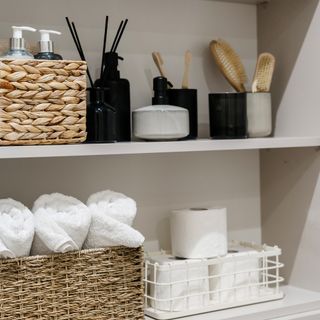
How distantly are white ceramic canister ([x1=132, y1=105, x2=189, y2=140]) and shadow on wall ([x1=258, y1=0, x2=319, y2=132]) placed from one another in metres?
0.34

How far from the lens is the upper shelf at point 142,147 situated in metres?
1.13

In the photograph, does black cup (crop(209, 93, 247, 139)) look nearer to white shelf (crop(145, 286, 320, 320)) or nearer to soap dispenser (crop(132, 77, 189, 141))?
soap dispenser (crop(132, 77, 189, 141))

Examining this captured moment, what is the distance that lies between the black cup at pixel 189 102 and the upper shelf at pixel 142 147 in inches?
4.2

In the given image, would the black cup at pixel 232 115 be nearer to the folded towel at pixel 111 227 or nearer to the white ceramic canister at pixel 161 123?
the white ceramic canister at pixel 161 123

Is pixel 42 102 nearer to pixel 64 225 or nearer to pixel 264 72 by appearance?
pixel 64 225

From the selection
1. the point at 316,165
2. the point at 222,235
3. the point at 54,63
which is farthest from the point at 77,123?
the point at 316,165

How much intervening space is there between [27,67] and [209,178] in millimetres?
585

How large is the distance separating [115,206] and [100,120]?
16 centimetres

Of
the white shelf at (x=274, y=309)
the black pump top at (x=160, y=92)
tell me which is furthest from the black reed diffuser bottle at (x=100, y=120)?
the white shelf at (x=274, y=309)

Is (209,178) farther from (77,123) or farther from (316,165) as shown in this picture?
(77,123)

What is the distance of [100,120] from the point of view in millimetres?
1249

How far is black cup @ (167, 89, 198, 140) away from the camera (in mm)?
1423

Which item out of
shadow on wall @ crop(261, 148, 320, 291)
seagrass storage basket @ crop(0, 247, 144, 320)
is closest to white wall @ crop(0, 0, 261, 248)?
shadow on wall @ crop(261, 148, 320, 291)

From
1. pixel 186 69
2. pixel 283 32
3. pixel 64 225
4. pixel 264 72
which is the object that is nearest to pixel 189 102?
pixel 186 69
